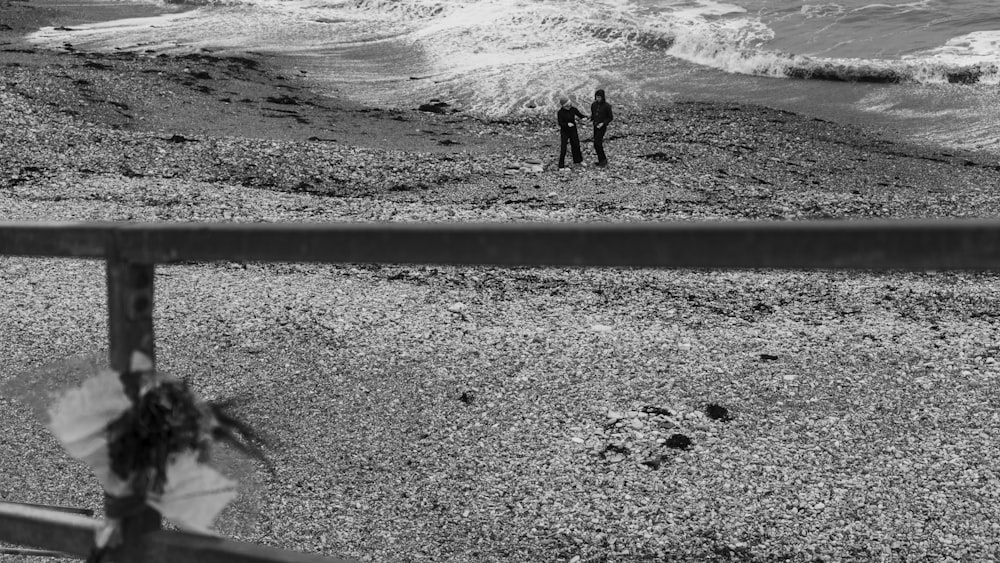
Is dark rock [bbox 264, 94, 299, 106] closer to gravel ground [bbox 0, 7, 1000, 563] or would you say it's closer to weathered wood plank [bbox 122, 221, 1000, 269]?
gravel ground [bbox 0, 7, 1000, 563]

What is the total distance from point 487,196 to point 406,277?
4.16 m

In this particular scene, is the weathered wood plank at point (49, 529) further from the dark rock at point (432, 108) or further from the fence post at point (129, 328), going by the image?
the dark rock at point (432, 108)

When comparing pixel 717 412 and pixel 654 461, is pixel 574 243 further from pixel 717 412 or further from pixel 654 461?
pixel 717 412

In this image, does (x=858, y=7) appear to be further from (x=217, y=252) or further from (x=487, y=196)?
(x=217, y=252)

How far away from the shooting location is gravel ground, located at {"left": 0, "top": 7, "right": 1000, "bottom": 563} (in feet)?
14.8

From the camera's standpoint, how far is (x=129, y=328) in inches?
60.5

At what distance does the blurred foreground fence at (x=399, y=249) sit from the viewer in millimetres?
1150

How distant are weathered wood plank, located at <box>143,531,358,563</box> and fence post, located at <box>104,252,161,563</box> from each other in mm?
28

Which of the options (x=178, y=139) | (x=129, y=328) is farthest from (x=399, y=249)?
(x=178, y=139)

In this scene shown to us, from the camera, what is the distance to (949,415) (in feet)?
19.2

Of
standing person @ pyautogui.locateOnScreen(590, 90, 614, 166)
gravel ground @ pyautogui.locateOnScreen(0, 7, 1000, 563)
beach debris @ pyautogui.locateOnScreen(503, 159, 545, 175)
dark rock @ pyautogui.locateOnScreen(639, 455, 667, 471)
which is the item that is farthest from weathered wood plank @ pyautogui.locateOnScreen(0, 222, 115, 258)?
standing person @ pyautogui.locateOnScreen(590, 90, 614, 166)

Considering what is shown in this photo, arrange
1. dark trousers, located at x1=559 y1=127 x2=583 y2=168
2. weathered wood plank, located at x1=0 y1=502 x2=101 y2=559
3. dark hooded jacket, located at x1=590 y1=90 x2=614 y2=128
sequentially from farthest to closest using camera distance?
dark hooded jacket, located at x1=590 y1=90 x2=614 y2=128, dark trousers, located at x1=559 y1=127 x2=583 y2=168, weathered wood plank, located at x1=0 y1=502 x2=101 y2=559

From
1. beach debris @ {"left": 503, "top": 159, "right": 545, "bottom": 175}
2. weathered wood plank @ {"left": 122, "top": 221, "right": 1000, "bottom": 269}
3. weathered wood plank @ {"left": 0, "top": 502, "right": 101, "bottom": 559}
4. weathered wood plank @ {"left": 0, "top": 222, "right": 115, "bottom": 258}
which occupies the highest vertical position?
weathered wood plank @ {"left": 122, "top": 221, "right": 1000, "bottom": 269}

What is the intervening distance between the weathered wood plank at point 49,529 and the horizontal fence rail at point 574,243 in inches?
18.1
